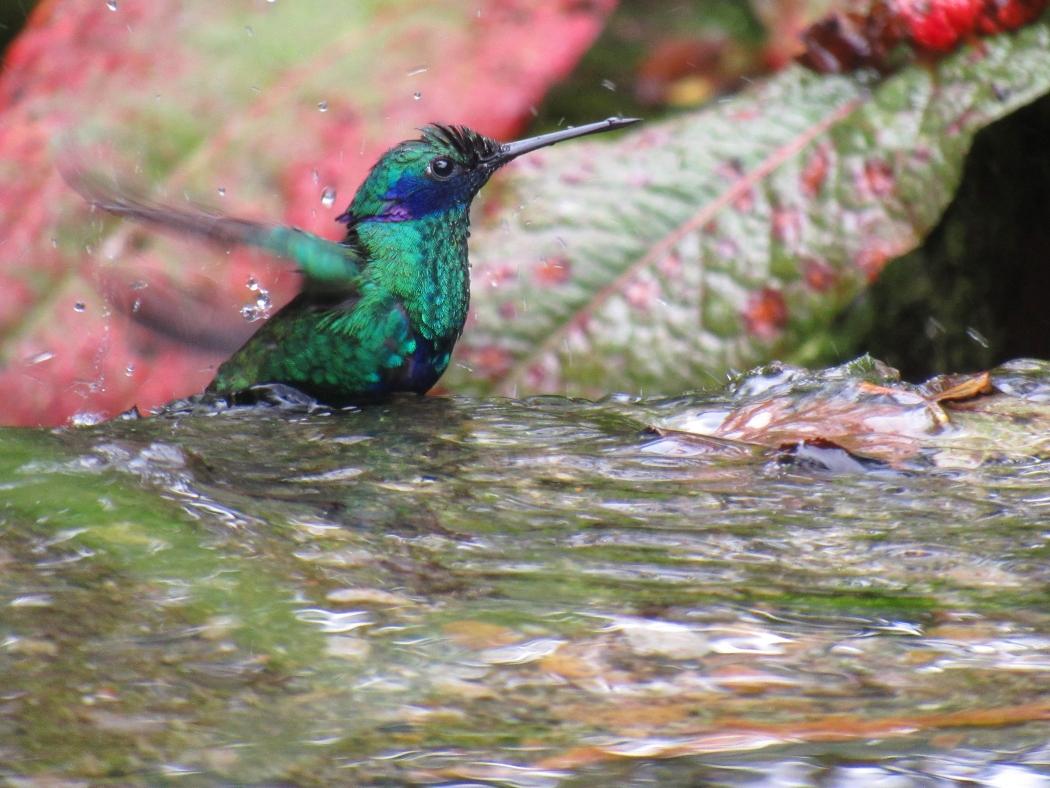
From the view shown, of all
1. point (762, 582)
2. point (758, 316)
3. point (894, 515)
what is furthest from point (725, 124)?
point (762, 582)

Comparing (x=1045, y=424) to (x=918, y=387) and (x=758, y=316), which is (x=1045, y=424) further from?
(x=758, y=316)

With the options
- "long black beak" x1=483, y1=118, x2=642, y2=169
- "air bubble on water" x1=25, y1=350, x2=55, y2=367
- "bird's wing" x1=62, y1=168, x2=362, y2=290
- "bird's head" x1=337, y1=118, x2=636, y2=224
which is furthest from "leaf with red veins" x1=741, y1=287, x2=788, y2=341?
"air bubble on water" x1=25, y1=350, x2=55, y2=367

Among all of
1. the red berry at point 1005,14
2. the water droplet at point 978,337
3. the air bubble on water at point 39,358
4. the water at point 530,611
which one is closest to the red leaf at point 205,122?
the air bubble on water at point 39,358

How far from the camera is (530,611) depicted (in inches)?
63.2

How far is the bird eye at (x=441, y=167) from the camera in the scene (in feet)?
10.4

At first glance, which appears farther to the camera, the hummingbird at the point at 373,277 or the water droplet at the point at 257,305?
the water droplet at the point at 257,305

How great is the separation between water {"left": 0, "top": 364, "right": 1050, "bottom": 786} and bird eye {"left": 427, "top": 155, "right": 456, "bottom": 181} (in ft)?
2.79

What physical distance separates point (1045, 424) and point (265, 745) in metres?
1.78

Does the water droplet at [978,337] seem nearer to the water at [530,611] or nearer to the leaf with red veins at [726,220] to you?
the leaf with red veins at [726,220]

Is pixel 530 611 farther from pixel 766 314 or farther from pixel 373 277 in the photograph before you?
pixel 766 314

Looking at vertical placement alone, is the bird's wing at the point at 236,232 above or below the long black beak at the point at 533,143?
below

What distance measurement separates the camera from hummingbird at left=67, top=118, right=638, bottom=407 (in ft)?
9.66

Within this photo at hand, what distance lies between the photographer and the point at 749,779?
1.15 metres

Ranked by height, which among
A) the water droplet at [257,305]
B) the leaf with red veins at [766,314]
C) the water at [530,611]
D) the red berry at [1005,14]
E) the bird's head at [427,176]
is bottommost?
the water at [530,611]
